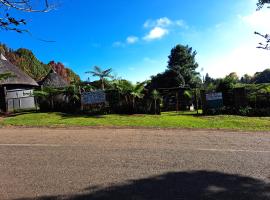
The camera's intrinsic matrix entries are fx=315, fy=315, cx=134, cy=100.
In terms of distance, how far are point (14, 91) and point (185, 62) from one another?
29.4 m

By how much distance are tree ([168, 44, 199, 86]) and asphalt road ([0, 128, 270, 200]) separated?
37.2 meters

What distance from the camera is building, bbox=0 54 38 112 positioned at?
89.7 ft

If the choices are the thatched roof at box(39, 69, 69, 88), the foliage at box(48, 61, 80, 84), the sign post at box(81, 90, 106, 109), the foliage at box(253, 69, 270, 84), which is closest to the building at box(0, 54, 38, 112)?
the thatched roof at box(39, 69, 69, 88)

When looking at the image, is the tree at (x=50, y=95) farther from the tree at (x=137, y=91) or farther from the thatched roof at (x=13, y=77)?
the thatched roof at (x=13, y=77)

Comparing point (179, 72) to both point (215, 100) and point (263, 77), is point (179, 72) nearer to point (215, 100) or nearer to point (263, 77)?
point (215, 100)

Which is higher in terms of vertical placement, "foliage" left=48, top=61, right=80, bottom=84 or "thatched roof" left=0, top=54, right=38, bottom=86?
"foliage" left=48, top=61, right=80, bottom=84

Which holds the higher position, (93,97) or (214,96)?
(93,97)

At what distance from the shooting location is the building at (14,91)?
27.3m

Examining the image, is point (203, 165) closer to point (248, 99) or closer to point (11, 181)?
point (11, 181)

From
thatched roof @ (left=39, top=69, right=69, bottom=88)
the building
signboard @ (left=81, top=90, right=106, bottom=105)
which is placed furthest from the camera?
thatched roof @ (left=39, top=69, right=69, bottom=88)

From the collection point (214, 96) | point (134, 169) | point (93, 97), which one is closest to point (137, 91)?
point (93, 97)

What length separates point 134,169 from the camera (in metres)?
7.14

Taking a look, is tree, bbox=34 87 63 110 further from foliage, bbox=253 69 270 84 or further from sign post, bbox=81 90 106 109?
foliage, bbox=253 69 270 84

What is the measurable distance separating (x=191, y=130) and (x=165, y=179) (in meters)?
8.51
